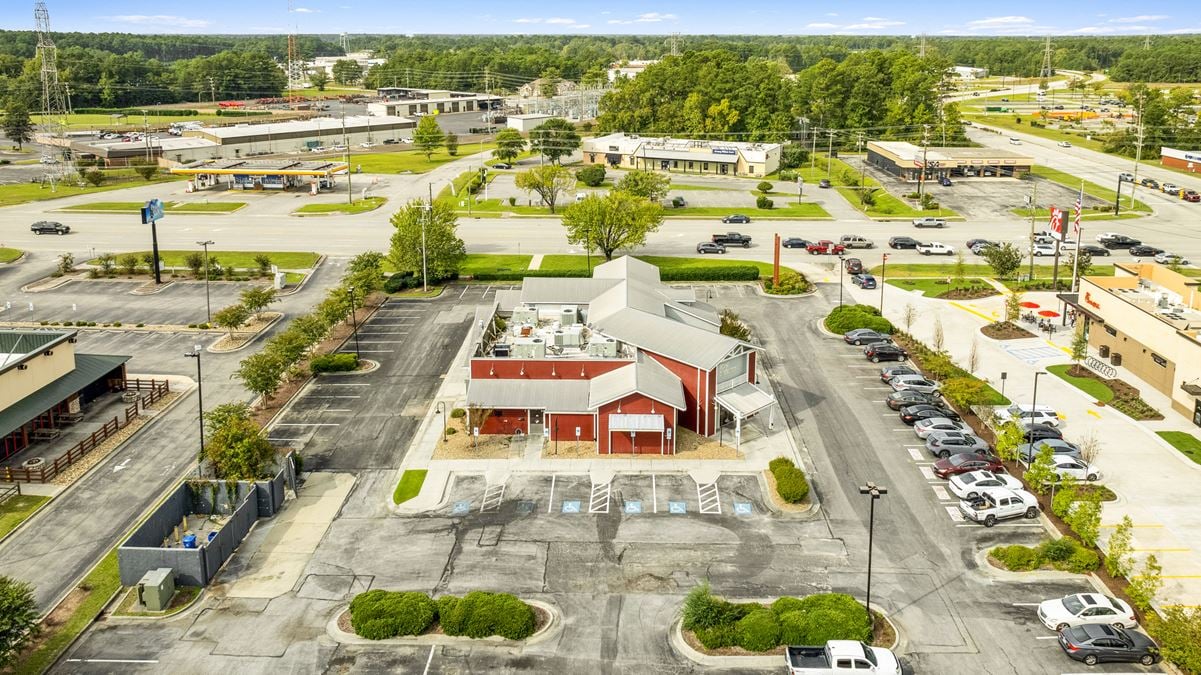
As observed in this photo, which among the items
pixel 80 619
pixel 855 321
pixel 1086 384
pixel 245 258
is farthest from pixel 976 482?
pixel 245 258

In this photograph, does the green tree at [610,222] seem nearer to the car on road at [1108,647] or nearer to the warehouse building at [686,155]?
the warehouse building at [686,155]

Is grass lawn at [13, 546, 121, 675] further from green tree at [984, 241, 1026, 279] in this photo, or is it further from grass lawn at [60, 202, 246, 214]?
grass lawn at [60, 202, 246, 214]

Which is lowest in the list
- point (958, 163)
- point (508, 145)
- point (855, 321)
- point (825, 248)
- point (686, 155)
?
point (855, 321)

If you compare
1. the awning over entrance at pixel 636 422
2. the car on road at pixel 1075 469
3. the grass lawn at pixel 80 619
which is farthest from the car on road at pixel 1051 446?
the grass lawn at pixel 80 619

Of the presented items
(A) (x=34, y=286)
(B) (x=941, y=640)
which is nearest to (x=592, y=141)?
(A) (x=34, y=286)

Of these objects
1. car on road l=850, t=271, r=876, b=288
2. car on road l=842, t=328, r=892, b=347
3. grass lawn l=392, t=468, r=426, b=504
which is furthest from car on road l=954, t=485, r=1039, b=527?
car on road l=850, t=271, r=876, b=288

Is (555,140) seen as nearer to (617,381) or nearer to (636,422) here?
(617,381)
